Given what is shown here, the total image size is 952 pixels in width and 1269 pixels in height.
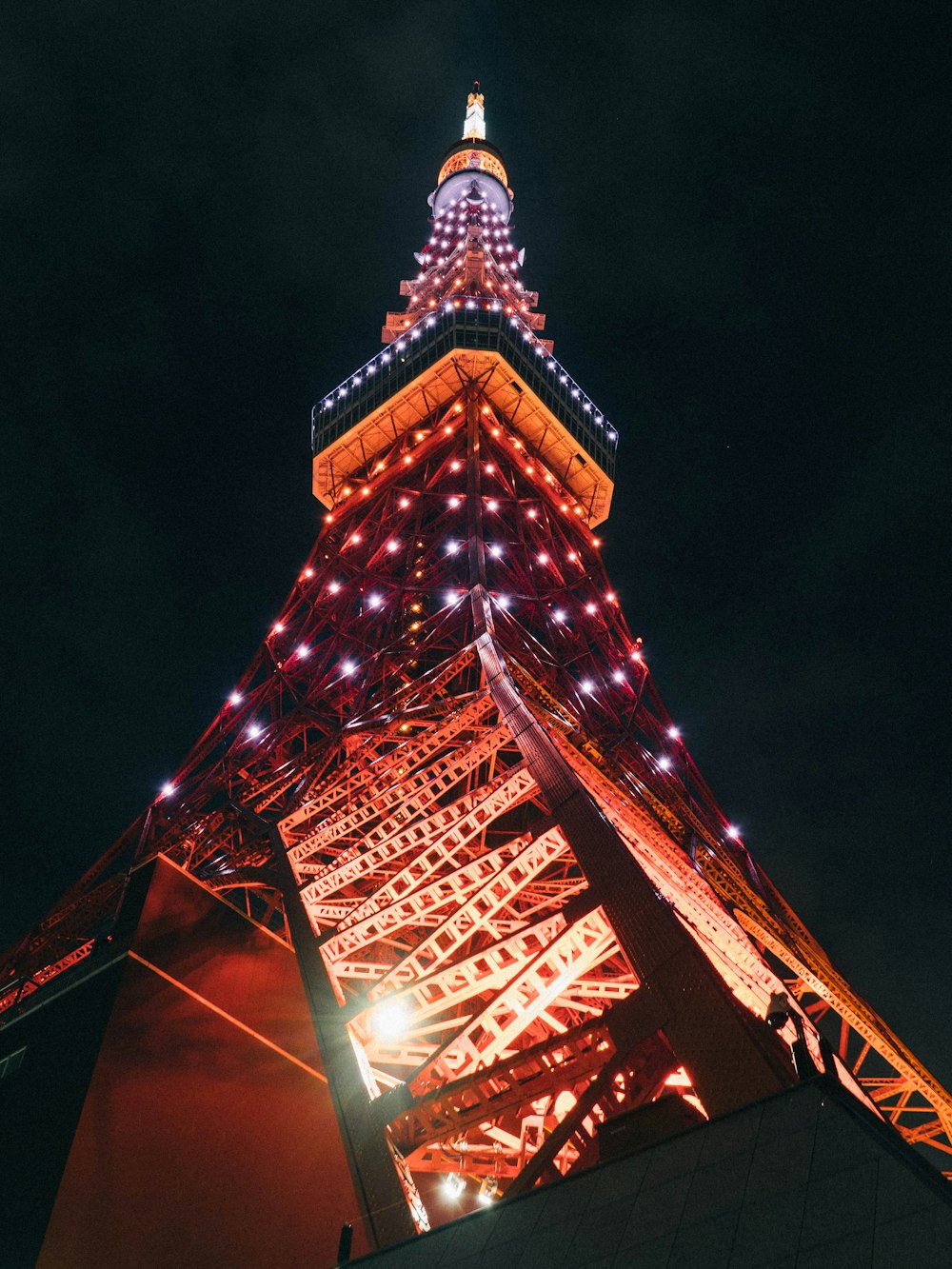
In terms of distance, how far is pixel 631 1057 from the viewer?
303 inches

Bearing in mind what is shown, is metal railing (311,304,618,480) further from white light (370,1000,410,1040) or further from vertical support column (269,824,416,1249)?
white light (370,1000,410,1040)

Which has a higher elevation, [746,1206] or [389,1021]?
[389,1021]

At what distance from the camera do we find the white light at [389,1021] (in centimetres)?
1115

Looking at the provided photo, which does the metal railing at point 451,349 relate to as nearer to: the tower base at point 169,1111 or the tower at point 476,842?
the tower at point 476,842

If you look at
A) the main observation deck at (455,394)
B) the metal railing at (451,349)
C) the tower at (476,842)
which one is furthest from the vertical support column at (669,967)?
the metal railing at (451,349)

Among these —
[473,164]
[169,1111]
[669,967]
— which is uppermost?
[473,164]

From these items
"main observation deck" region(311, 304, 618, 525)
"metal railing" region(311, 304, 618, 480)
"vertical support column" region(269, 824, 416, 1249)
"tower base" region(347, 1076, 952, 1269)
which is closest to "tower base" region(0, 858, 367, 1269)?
"vertical support column" region(269, 824, 416, 1249)

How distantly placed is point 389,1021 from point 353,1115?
1.58 meters

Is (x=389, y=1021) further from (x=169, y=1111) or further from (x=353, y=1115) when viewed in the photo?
→ (x=169, y=1111)

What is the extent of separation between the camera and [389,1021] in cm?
1134

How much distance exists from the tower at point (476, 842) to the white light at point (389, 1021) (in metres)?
0.05

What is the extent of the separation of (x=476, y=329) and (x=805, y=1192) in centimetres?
3011

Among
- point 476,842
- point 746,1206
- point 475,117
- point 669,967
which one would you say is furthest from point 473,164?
point 746,1206

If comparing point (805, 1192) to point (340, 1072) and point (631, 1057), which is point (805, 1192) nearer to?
point (631, 1057)
